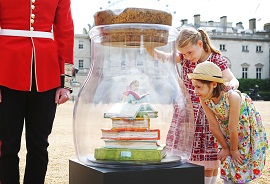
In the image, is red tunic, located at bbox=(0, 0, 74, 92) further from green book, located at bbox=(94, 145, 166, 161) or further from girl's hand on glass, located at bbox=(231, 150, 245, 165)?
girl's hand on glass, located at bbox=(231, 150, 245, 165)

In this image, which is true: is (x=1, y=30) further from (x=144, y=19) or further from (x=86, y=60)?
(x=86, y=60)

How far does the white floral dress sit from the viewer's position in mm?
3133

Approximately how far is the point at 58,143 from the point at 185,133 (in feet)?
18.4

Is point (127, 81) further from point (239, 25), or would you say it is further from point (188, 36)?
point (239, 25)

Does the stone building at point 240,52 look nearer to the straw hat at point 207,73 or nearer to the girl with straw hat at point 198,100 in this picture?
the girl with straw hat at point 198,100

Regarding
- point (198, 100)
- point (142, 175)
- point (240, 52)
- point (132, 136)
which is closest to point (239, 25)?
point (240, 52)

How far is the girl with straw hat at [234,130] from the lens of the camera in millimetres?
3035

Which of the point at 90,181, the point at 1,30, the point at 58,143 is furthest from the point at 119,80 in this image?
the point at 58,143

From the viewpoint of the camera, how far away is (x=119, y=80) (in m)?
2.49

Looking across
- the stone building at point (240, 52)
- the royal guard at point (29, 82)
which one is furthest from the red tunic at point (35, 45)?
the stone building at point (240, 52)

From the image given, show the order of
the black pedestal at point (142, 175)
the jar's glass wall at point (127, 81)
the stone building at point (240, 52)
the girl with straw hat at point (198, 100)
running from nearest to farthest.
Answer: the black pedestal at point (142, 175) → the jar's glass wall at point (127, 81) → the girl with straw hat at point (198, 100) → the stone building at point (240, 52)

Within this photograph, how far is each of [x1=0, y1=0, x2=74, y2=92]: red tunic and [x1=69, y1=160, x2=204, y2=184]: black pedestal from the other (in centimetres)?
61

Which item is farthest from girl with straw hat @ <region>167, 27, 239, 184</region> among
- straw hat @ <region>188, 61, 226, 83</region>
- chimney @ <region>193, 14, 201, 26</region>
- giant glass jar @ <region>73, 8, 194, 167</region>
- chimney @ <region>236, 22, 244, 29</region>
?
chimney @ <region>236, 22, 244, 29</region>

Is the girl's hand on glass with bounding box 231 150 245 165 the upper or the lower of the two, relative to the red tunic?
lower
